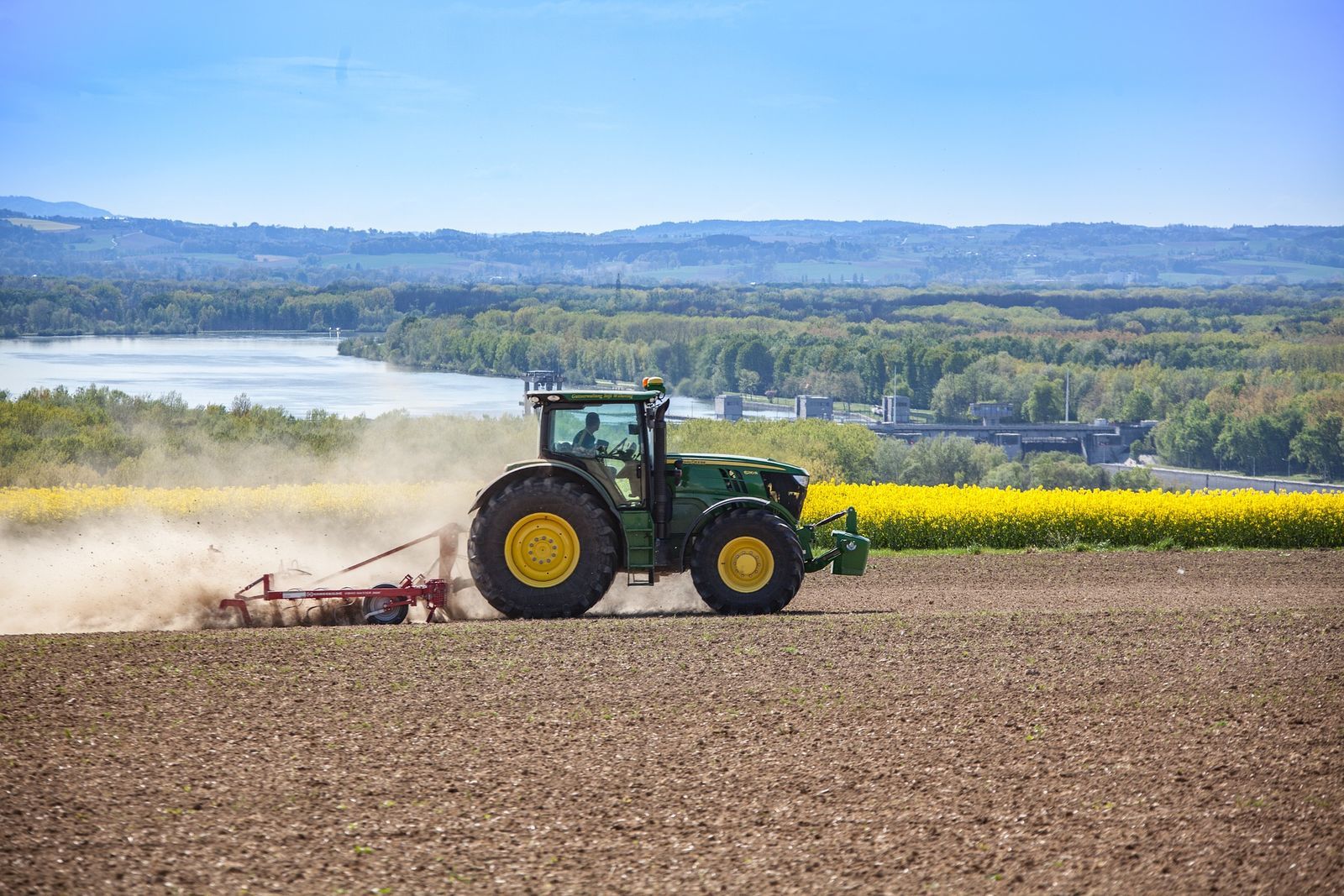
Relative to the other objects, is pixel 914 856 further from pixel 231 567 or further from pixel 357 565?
pixel 231 567

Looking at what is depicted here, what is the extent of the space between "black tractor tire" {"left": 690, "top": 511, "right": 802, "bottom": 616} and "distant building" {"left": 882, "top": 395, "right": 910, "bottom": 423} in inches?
2857

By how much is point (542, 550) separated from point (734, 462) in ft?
7.91

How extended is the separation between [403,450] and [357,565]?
17.0 m

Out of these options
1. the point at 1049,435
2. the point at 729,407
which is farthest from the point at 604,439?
the point at 1049,435

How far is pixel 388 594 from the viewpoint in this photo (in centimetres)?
1316

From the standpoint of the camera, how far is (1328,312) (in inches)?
5531

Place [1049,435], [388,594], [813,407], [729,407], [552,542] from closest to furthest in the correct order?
[552,542] < [388,594] < [729,407] < [813,407] < [1049,435]

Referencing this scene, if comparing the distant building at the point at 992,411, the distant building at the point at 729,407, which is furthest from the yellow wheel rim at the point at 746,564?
the distant building at the point at 992,411

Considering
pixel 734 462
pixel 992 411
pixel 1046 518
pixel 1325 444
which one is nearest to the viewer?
pixel 734 462

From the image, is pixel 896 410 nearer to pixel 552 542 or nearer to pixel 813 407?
pixel 813 407

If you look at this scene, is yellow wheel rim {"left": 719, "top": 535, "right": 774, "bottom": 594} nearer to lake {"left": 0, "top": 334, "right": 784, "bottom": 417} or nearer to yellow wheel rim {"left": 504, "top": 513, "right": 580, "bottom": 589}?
yellow wheel rim {"left": 504, "top": 513, "right": 580, "bottom": 589}

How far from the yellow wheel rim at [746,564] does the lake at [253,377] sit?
34.5 m

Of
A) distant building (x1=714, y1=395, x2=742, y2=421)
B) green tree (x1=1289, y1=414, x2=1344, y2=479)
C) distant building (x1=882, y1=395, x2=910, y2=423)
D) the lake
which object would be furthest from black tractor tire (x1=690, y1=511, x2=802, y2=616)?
distant building (x1=882, y1=395, x2=910, y2=423)

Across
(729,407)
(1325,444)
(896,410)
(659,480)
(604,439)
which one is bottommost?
(1325,444)
